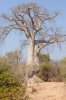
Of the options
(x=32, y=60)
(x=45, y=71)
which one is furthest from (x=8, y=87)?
(x=45, y=71)

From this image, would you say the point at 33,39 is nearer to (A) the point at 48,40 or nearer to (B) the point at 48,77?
Result: (A) the point at 48,40

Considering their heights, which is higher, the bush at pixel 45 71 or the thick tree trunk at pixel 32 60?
the thick tree trunk at pixel 32 60

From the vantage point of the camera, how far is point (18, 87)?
9.77m

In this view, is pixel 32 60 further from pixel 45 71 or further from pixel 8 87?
pixel 8 87

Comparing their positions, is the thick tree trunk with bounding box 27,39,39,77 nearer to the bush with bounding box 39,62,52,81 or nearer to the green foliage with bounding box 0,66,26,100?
the bush with bounding box 39,62,52,81

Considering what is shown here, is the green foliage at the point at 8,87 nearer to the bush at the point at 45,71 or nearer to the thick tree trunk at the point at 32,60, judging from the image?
the thick tree trunk at the point at 32,60

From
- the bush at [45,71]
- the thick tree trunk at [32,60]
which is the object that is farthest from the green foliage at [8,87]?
the bush at [45,71]

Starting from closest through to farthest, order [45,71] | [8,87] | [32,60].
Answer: [8,87]
[32,60]
[45,71]

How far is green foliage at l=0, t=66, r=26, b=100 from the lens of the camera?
30.9 ft

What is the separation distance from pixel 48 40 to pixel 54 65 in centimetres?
549

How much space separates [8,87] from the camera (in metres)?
9.77

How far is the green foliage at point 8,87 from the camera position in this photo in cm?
941

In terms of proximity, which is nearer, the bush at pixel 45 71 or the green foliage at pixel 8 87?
the green foliage at pixel 8 87

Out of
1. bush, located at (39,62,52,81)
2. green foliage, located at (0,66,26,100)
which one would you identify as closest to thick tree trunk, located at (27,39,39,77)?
bush, located at (39,62,52,81)
